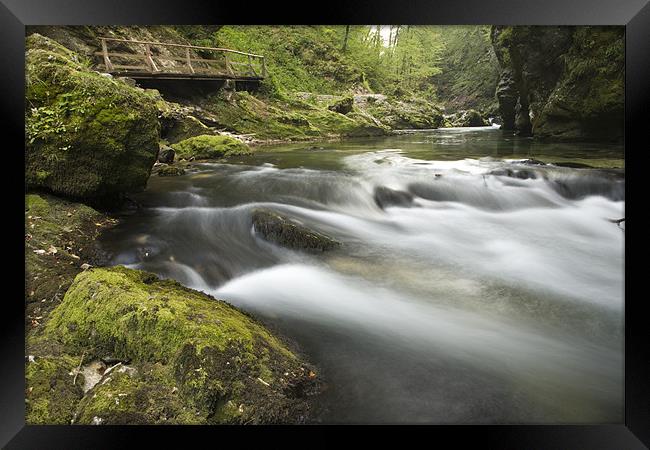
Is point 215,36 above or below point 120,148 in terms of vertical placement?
above

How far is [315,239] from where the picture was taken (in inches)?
117

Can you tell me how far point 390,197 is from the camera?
345cm

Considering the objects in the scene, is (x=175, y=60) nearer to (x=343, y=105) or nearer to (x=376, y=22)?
(x=343, y=105)

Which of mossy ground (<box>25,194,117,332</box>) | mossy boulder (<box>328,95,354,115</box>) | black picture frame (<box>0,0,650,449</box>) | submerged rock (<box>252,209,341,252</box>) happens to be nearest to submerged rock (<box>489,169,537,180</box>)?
black picture frame (<box>0,0,650,449</box>)

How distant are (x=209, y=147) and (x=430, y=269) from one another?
8.62 feet

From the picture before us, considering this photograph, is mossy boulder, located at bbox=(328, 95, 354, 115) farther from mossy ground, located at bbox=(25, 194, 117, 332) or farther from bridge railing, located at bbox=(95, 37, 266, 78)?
mossy ground, located at bbox=(25, 194, 117, 332)

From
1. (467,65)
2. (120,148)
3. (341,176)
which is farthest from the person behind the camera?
(341,176)

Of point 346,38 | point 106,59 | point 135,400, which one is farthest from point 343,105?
point 135,400

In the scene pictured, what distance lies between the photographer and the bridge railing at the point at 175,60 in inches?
110

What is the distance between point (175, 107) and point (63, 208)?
4.24 feet

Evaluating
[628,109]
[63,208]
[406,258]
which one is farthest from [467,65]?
[63,208]

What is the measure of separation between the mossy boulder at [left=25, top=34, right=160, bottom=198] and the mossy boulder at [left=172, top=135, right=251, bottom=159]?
2.86 ft

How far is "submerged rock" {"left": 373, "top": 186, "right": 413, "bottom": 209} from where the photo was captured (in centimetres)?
338

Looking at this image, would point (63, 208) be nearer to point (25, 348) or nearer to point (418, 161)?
point (25, 348)
